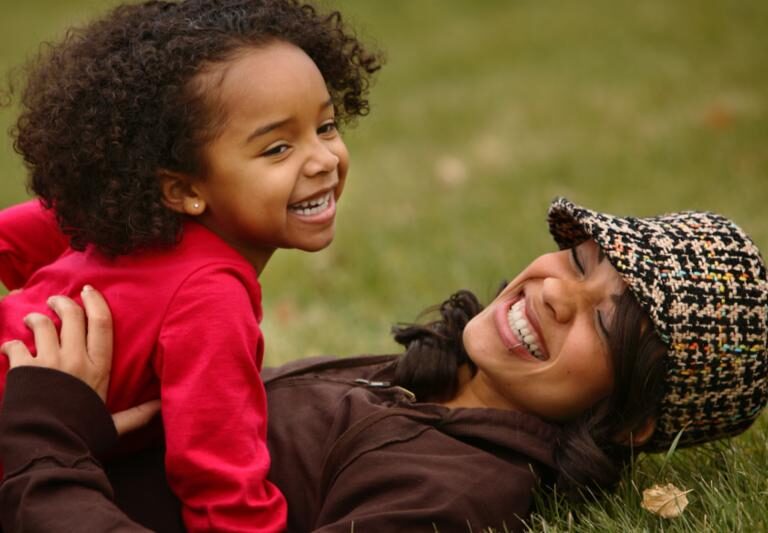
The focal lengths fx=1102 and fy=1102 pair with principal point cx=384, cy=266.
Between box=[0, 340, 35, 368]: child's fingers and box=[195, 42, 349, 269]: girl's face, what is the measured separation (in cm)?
54

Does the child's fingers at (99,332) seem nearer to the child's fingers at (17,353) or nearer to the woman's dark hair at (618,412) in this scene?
the child's fingers at (17,353)

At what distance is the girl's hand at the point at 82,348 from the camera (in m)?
2.59

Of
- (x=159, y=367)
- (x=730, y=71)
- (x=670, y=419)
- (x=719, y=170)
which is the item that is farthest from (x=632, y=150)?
(x=159, y=367)

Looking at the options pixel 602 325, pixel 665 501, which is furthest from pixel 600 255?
pixel 665 501

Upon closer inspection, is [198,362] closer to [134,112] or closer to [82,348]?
[82,348]

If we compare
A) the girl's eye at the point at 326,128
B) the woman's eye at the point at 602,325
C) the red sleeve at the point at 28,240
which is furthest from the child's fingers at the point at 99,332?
the woman's eye at the point at 602,325

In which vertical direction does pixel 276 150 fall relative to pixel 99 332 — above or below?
above

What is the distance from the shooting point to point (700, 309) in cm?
264

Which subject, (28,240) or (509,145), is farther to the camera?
(509,145)

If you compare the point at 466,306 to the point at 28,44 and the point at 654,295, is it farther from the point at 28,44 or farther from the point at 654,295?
the point at 28,44

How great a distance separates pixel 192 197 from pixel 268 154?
0.23 metres

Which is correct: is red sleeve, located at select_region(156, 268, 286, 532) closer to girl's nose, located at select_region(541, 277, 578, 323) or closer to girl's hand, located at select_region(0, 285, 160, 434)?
girl's hand, located at select_region(0, 285, 160, 434)

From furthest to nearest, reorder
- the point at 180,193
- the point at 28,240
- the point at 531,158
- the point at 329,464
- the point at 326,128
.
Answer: the point at 531,158 → the point at 28,240 → the point at 326,128 → the point at 180,193 → the point at 329,464

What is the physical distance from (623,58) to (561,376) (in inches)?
301
